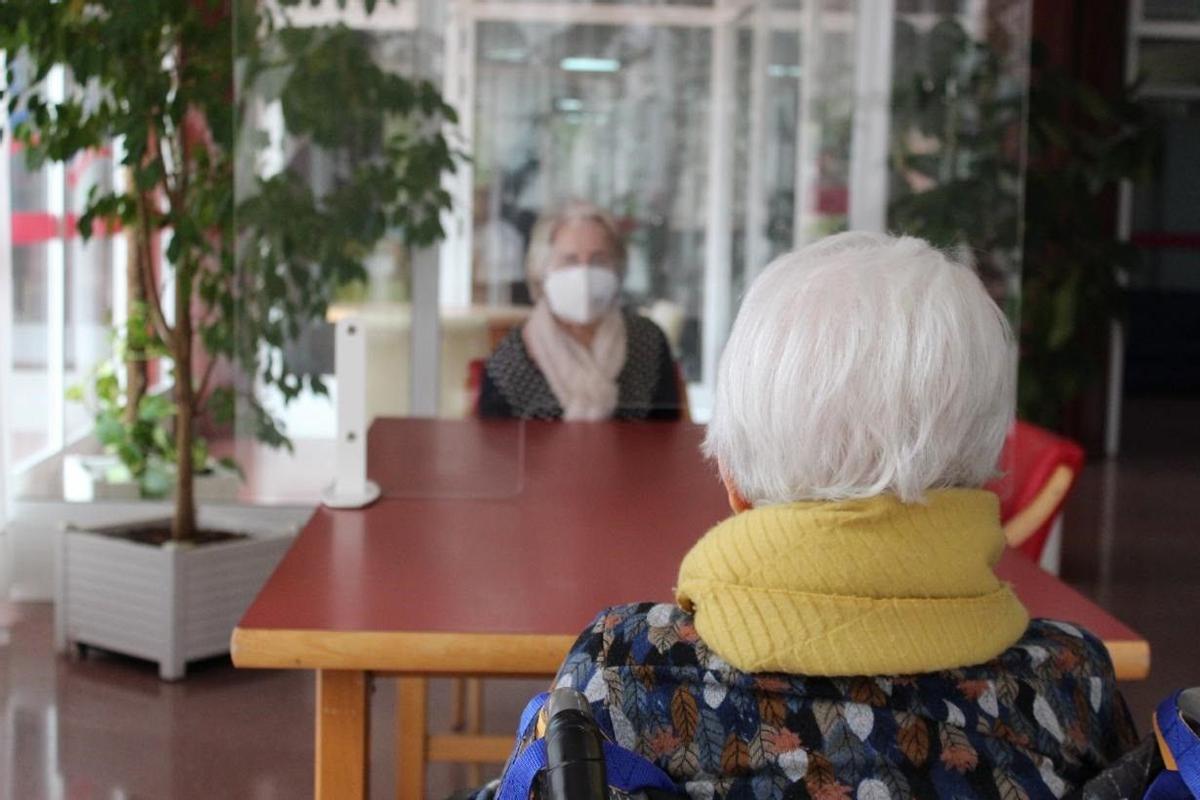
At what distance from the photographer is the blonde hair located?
4.27m

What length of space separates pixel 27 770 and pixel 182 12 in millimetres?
2060

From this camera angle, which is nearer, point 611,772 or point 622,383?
point 611,772

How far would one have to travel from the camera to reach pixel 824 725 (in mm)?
1396

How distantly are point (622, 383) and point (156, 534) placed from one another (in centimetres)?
172

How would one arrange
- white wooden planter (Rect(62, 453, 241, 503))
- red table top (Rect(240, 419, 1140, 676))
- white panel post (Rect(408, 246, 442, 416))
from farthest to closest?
white wooden planter (Rect(62, 453, 241, 503)) → white panel post (Rect(408, 246, 442, 416)) → red table top (Rect(240, 419, 1140, 676))

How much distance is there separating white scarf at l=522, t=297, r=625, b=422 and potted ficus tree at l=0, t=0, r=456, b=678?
41 cm

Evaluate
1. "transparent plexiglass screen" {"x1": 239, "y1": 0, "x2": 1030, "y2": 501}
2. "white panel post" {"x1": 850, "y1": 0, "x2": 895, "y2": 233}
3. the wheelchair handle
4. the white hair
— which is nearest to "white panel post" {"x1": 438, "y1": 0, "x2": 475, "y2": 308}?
"transparent plexiglass screen" {"x1": 239, "y1": 0, "x2": 1030, "y2": 501}

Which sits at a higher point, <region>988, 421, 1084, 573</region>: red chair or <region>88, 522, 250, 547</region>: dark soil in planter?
<region>988, 421, 1084, 573</region>: red chair

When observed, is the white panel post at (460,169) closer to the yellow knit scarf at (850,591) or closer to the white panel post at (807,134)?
the white panel post at (807,134)

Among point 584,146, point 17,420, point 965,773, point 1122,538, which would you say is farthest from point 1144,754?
point 1122,538

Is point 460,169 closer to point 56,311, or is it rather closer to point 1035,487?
point 1035,487

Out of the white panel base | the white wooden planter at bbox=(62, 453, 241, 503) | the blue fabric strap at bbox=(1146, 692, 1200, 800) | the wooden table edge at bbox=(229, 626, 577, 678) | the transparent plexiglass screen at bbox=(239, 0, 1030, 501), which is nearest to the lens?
the blue fabric strap at bbox=(1146, 692, 1200, 800)

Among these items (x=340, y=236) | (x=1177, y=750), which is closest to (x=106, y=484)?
(x=340, y=236)

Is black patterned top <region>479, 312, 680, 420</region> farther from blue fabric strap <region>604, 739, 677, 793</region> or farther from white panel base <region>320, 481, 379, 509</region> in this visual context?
blue fabric strap <region>604, 739, 677, 793</region>
